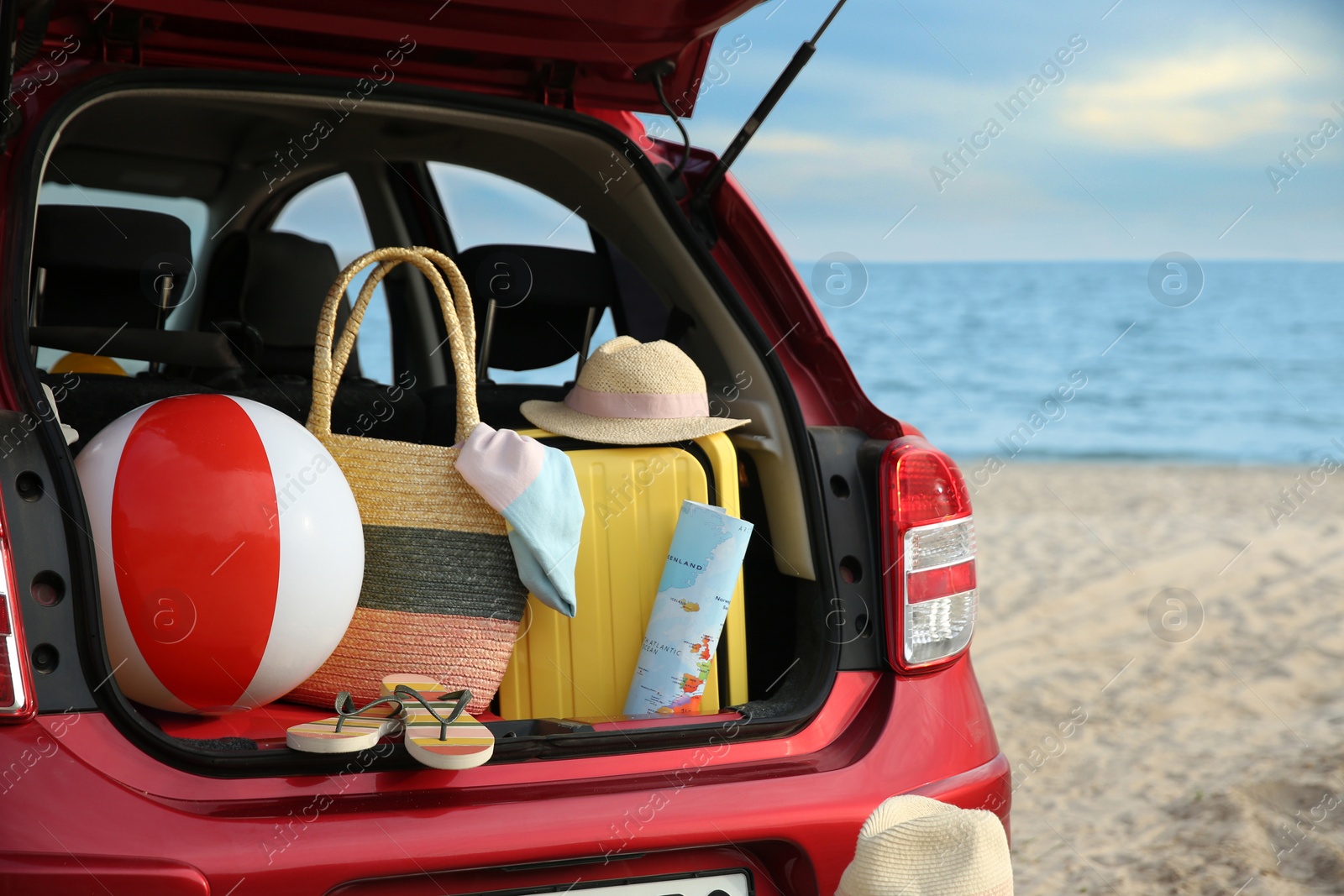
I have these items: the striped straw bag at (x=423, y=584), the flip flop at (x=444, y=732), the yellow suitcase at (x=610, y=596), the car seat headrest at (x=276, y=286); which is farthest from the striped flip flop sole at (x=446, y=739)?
the car seat headrest at (x=276, y=286)

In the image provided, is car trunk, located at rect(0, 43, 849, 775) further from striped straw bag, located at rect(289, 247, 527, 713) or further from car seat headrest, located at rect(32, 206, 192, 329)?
car seat headrest, located at rect(32, 206, 192, 329)

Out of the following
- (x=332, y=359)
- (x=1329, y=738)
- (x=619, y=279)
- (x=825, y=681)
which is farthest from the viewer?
(x=1329, y=738)

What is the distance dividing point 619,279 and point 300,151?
1628 mm

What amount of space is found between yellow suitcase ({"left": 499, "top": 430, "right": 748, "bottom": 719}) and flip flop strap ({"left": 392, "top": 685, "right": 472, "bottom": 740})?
0.79 feet

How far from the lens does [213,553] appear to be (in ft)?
5.08

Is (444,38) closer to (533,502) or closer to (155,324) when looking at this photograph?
(533,502)

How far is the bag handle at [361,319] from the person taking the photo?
1.95m

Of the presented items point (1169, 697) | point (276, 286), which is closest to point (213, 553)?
point (276, 286)

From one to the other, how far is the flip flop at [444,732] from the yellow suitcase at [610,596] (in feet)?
0.91

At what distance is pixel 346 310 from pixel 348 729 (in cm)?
278

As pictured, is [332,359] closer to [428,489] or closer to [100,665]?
[428,489]

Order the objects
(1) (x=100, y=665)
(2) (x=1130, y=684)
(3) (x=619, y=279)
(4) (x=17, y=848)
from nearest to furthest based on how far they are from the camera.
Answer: (4) (x=17, y=848) → (1) (x=100, y=665) → (3) (x=619, y=279) → (2) (x=1130, y=684)

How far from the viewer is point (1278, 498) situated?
382 inches

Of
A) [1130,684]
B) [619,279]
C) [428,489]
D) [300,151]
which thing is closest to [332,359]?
[428,489]
